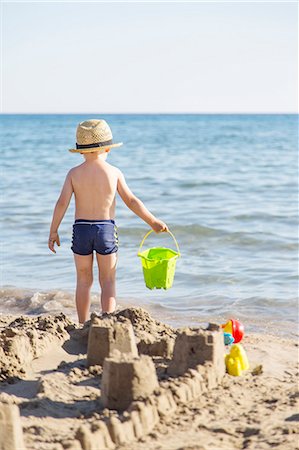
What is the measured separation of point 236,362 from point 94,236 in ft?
5.07

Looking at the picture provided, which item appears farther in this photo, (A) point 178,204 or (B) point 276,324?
(A) point 178,204

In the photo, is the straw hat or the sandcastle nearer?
the sandcastle

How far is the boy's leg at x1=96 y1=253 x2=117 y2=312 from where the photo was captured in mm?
5355

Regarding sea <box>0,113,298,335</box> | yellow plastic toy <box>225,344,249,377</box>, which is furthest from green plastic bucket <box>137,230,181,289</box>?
yellow plastic toy <box>225,344,249,377</box>

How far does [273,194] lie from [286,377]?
32.5 feet

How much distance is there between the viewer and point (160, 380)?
3.76 meters

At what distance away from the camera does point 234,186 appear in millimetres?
15117

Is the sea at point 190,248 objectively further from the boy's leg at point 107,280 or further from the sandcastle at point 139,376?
the sandcastle at point 139,376

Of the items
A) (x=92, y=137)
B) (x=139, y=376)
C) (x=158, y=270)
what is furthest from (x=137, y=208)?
(x=139, y=376)

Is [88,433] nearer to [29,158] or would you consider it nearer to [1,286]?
[1,286]

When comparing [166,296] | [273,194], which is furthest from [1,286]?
[273,194]

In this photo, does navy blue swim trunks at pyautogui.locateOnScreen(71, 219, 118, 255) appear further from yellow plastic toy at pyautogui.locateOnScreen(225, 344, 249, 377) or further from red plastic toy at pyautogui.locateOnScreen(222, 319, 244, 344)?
yellow plastic toy at pyautogui.locateOnScreen(225, 344, 249, 377)

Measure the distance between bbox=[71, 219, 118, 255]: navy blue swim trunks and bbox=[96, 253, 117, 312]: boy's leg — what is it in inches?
2.2

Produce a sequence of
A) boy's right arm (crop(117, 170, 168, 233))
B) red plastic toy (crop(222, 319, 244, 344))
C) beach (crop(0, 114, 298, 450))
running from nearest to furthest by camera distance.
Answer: beach (crop(0, 114, 298, 450))
red plastic toy (crop(222, 319, 244, 344))
boy's right arm (crop(117, 170, 168, 233))
